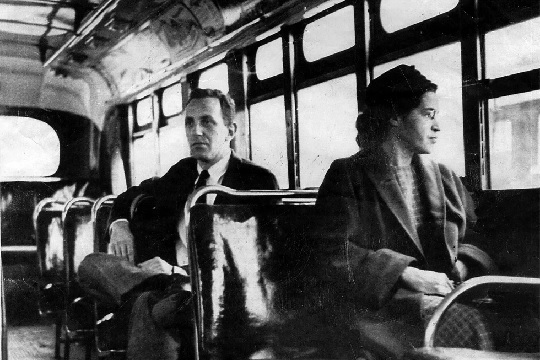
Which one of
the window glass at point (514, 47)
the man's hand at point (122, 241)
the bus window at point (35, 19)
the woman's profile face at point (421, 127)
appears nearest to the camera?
the window glass at point (514, 47)

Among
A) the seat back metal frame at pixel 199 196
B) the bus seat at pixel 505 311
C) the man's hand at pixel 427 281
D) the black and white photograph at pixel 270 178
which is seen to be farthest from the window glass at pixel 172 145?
the bus seat at pixel 505 311

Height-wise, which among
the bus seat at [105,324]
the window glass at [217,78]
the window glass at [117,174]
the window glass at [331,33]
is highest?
the window glass at [331,33]

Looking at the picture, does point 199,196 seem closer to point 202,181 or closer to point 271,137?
point 202,181

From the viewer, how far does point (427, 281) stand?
126 cm

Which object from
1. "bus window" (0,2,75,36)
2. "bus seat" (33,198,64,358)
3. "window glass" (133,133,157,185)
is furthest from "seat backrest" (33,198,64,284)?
"bus window" (0,2,75,36)

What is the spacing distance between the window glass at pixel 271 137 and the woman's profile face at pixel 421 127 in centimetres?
30

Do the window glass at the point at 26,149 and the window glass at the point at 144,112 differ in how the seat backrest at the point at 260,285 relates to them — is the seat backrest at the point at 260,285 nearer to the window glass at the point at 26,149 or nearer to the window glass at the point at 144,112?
the window glass at the point at 144,112

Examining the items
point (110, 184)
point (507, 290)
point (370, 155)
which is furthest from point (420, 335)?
point (110, 184)

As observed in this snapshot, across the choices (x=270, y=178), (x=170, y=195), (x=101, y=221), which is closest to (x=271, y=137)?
(x=270, y=178)

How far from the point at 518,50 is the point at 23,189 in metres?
1.29

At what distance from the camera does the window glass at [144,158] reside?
4.61 ft

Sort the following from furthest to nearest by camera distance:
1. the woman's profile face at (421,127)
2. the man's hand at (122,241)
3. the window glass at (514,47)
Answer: the man's hand at (122,241) → the woman's profile face at (421,127) → the window glass at (514,47)

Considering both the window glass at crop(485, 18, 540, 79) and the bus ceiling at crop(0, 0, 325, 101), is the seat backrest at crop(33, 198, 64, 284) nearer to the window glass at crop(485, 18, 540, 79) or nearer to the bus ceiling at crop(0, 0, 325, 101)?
the bus ceiling at crop(0, 0, 325, 101)

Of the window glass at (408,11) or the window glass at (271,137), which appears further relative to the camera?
the window glass at (271,137)
